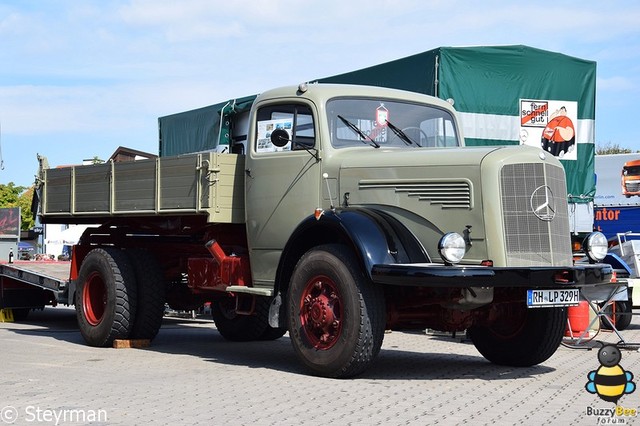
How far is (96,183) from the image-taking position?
39.8 ft

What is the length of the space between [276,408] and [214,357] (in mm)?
3792

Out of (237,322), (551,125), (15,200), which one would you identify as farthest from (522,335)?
(15,200)

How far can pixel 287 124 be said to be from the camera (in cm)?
967

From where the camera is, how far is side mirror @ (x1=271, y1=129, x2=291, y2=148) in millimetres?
9250

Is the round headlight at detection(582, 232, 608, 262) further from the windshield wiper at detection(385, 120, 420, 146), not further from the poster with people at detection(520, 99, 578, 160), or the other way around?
the poster with people at detection(520, 99, 578, 160)

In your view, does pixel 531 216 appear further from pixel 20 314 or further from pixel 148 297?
pixel 20 314

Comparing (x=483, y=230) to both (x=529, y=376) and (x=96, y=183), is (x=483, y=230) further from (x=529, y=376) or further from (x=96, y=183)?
(x=96, y=183)

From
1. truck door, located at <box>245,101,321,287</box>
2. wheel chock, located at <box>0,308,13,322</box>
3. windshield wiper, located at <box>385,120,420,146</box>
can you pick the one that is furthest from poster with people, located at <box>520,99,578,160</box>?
wheel chock, located at <box>0,308,13,322</box>

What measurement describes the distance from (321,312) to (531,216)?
196 cm

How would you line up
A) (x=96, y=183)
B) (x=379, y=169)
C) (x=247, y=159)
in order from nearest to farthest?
(x=379, y=169)
(x=247, y=159)
(x=96, y=183)

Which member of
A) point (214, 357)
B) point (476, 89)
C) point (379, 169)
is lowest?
point (214, 357)

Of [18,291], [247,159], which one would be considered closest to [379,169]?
[247,159]

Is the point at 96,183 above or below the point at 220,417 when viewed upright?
above

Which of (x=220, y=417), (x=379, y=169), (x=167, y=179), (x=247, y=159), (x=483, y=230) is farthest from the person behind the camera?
(x=167, y=179)
